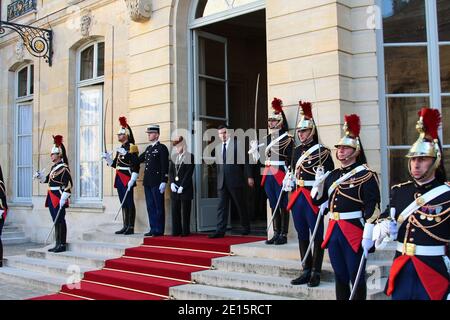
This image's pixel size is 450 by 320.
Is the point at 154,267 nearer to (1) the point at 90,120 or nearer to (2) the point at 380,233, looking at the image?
(2) the point at 380,233

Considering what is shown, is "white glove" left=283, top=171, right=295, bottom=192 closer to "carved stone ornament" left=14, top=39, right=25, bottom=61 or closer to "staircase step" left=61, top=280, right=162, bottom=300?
"staircase step" left=61, top=280, right=162, bottom=300

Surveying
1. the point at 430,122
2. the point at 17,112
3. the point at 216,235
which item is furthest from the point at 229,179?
the point at 17,112

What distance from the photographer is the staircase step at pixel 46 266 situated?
7.69m

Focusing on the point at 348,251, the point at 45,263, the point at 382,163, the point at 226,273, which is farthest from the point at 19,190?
the point at 348,251

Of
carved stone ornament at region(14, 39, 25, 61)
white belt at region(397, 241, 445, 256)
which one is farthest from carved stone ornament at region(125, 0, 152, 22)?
white belt at region(397, 241, 445, 256)

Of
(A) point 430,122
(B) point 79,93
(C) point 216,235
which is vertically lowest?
(C) point 216,235

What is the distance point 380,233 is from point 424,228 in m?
0.34

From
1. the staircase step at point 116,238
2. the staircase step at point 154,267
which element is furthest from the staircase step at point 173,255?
the staircase step at point 116,238

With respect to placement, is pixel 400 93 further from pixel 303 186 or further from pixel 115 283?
pixel 115 283

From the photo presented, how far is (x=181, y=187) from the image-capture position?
7.90 metres

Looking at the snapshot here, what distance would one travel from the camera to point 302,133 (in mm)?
5441

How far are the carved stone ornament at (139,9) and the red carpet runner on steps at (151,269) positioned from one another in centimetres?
372

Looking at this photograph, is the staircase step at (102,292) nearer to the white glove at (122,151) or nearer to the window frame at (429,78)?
the white glove at (122,151)

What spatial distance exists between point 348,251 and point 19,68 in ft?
37.1
